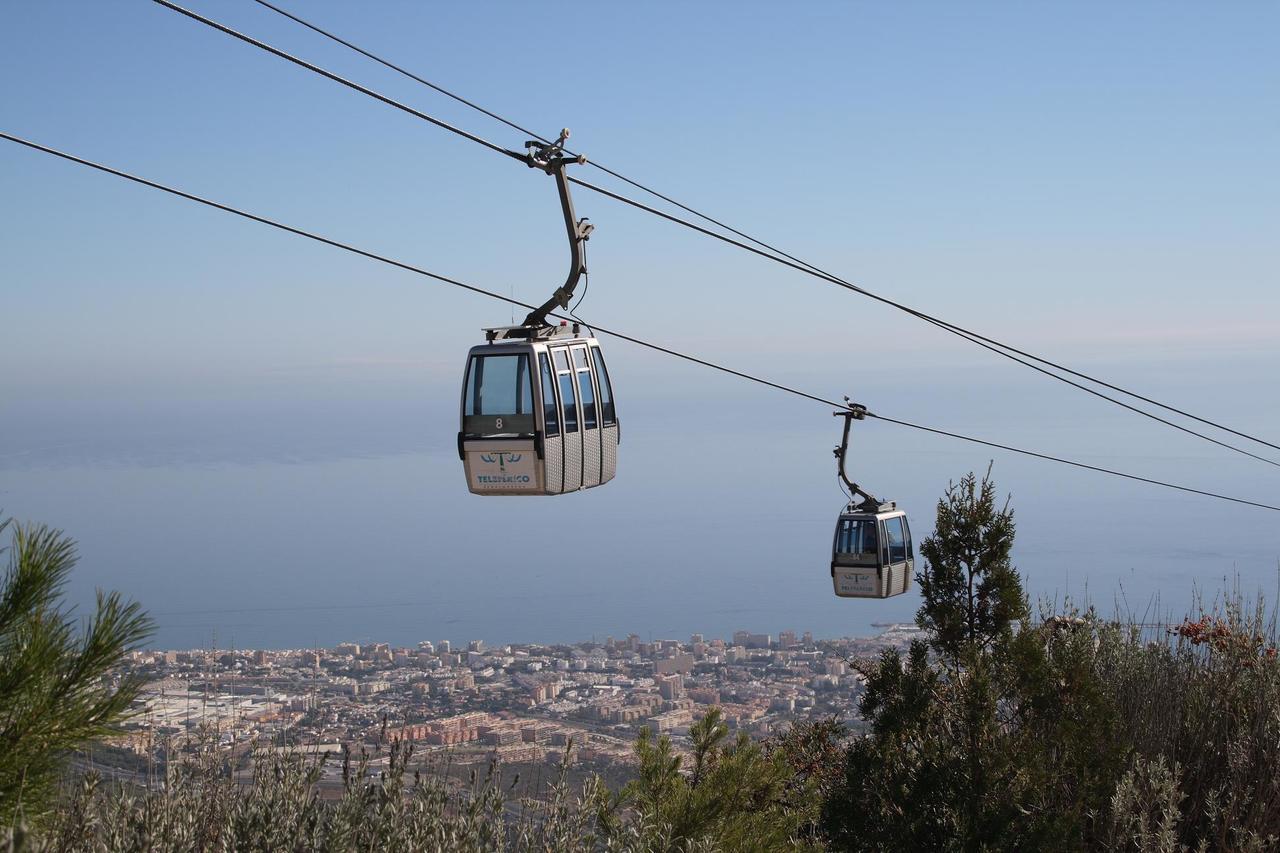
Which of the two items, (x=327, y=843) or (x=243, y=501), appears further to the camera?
(x=243, y=501)

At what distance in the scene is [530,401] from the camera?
308 inches

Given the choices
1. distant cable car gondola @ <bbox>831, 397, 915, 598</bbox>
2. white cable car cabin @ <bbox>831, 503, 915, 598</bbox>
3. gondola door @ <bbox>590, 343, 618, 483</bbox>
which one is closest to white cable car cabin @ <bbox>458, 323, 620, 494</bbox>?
gondola door @ <bbox>590, 343, 618, 483</bbox>

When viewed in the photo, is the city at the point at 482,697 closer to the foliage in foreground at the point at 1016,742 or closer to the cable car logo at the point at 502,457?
the foliage in foreground at the point at 1016,742

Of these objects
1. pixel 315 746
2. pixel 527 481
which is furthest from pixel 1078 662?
pixel 315 746

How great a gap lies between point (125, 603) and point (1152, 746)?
8.65 metres

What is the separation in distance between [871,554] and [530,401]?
7.09m

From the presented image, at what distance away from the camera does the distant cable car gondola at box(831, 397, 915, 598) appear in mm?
13734

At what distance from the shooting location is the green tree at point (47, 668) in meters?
3.00

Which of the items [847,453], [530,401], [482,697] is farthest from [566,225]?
[482,697]

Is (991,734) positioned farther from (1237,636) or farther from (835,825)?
(1237,636)

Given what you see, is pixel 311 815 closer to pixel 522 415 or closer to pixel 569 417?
pixel 522 415

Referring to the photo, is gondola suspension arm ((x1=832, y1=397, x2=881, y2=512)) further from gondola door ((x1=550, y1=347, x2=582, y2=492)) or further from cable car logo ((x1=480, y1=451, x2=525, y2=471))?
cable car logo ((x1=480, y1=451, x2=525, y2=471))

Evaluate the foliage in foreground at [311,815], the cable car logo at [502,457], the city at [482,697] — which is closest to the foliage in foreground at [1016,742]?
the city at [482,697]

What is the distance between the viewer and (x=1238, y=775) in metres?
8.30
